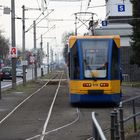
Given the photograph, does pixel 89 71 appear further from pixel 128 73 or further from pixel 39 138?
pixel 128 73

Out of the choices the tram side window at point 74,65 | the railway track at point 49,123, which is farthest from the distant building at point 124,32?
the railway track at point 49,123

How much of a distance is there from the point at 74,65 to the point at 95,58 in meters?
0.99

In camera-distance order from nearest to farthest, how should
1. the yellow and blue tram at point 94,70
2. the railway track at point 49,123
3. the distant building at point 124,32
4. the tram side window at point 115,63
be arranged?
the railway track at point 49,123
the yellow and blue tram at point 94,70
the tram side window at point 115,63
the distant building at point 124,32

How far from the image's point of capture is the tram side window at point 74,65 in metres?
25.2

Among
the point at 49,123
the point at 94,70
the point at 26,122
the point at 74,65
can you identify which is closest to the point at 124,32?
the point at 74,65

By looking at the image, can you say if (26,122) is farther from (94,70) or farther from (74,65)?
(74,65)

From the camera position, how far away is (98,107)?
26062 mm

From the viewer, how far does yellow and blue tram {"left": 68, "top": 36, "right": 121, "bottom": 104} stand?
81.8 ft

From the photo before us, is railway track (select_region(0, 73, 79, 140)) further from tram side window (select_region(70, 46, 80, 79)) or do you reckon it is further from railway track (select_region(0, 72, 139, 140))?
tram side window (select_region(70, 46, 80, 79))

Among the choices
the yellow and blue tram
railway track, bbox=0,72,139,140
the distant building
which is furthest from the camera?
the distant building

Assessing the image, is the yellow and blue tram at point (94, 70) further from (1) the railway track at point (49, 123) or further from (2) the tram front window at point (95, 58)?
(1) the railway track at point (49, 123)

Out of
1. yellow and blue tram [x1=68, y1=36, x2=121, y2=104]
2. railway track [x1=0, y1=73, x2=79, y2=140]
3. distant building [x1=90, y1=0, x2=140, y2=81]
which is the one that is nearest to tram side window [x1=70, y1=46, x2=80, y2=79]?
yellow and blue tram [x1=68, y1=36, x2=121, y2=104]

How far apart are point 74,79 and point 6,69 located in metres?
46.8

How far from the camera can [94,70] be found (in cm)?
2505
